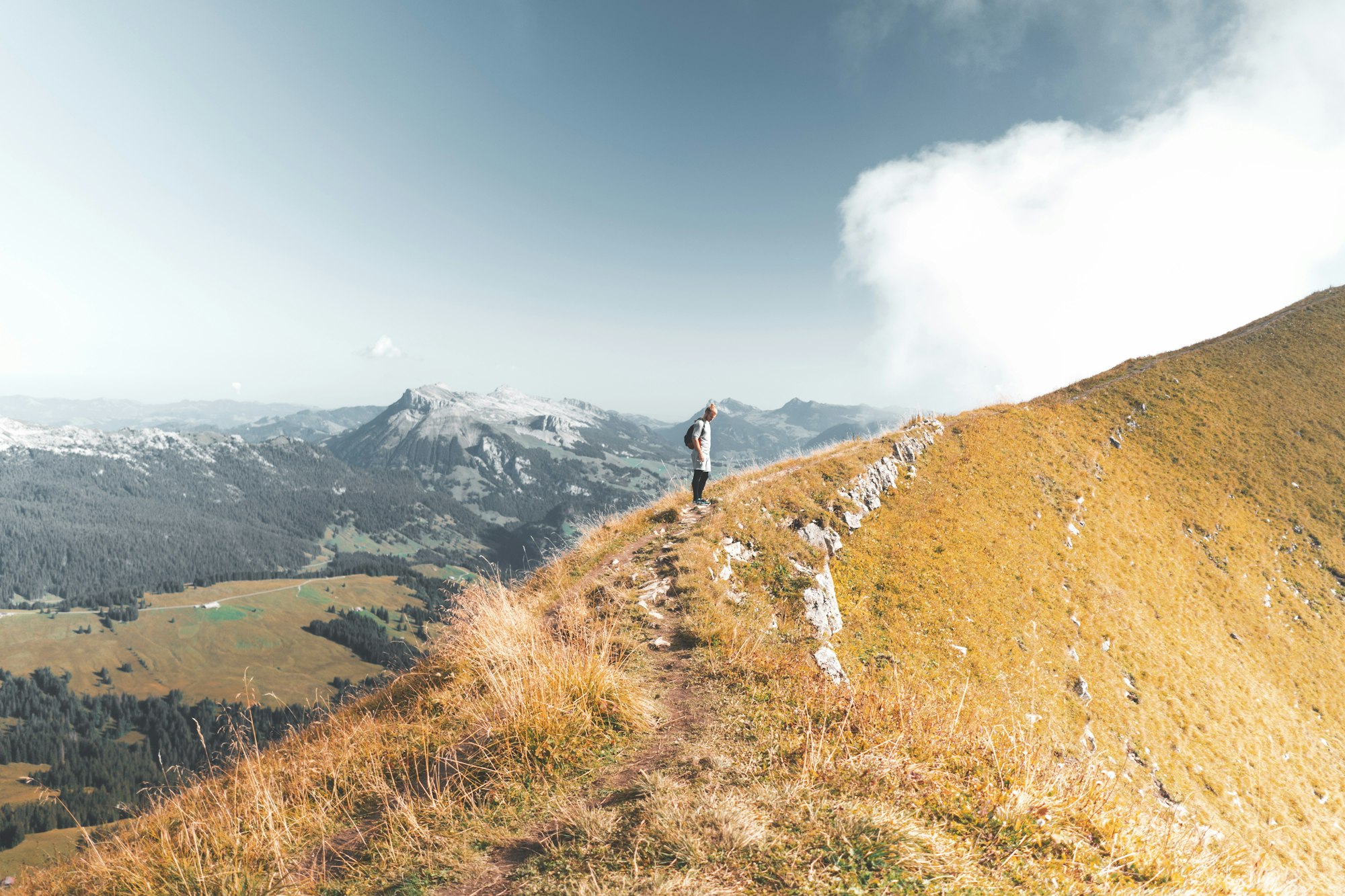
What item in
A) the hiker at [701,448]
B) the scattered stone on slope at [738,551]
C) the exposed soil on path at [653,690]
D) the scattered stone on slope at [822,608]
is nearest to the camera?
the exposed soil on path at [653,690]

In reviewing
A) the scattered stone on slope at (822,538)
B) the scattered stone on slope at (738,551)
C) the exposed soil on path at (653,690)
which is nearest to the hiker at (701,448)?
the exposed soil on path at (653,690)

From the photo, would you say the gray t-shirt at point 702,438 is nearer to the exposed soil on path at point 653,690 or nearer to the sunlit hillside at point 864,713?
the exposed soil on path at point 653,690

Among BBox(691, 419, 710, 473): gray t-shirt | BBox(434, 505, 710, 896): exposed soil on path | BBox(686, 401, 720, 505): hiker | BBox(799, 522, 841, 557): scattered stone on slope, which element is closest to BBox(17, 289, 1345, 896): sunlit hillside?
BBox(434, 505, 710, 896): exposed soil on path

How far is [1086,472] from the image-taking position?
31344 millimetres

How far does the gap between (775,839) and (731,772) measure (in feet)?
3.87

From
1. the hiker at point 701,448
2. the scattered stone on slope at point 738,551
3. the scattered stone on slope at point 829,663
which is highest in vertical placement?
the hiker at point 701,448

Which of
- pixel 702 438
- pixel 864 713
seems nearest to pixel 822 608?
pixel 702 438

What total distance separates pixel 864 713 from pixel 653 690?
3.38m

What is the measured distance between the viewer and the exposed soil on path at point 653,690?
505cm

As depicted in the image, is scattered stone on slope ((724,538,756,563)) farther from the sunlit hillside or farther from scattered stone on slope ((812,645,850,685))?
scattered stone on slope ((812,645,850,685))

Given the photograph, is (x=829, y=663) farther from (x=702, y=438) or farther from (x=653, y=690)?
(x=702, y=438)

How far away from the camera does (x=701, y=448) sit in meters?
16.6

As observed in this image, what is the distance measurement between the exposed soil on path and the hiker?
3.33 ft

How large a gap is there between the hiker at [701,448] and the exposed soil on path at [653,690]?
3.33ft
